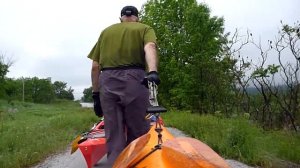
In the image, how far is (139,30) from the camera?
4.28m

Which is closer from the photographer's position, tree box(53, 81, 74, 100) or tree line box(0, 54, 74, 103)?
tree line box(0, 54, 74, 103)

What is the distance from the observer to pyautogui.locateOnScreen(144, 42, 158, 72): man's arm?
12.8 feet

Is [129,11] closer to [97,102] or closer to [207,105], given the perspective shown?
[97,102]

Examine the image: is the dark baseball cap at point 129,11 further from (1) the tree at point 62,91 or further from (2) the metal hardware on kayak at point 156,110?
(1) the tree at point 62,91

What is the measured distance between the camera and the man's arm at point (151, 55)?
391 cm

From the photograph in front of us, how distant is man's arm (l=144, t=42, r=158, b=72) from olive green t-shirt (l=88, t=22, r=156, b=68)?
0.06m

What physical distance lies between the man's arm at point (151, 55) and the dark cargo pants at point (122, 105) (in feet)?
0.76

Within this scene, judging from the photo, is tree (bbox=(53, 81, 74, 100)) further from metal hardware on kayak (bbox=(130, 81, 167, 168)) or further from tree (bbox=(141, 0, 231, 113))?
metal hardware on kayak (bbox=(130, 81, 167, 168))

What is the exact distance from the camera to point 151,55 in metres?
4.05

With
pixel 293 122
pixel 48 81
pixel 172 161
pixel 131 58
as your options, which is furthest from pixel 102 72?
pixel 48 81

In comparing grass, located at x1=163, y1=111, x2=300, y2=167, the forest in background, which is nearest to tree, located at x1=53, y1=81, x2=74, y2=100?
the forest in background

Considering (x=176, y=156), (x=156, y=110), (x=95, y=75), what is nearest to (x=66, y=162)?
(x=95, y=75)

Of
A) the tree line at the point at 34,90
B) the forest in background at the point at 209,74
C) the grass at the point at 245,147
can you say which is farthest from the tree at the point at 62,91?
the grass at the point at 245,147

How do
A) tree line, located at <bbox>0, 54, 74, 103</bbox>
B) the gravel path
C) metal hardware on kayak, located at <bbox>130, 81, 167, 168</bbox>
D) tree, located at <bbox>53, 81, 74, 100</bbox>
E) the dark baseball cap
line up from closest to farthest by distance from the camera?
1. metal hardware on kayak, located at <bbox>130, 81, 167, 168</bbox>
2. the dark baseball cap
3. the gravel path
4. tree line, located at <bbox>0, 54, 74, 103</bbox>
5. tree, located at <bbox>53, 81, 74, 100</bbox>
